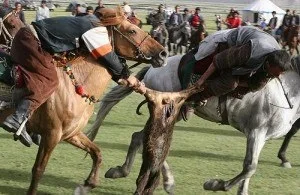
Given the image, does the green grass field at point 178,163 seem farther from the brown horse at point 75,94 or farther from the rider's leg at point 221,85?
the rider's leg at point 221,85

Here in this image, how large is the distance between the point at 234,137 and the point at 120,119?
2.18m

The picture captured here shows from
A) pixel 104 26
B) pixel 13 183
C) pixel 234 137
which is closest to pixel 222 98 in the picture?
pixel 104 26

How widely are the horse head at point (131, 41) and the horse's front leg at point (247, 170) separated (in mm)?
1527

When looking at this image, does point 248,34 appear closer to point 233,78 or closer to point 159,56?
point 233,78

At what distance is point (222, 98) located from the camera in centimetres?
750

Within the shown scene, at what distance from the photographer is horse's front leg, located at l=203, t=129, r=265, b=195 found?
7.09 meters

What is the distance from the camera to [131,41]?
6.40 metres

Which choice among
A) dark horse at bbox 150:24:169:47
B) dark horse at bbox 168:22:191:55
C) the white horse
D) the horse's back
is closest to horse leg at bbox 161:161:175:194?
the white horse

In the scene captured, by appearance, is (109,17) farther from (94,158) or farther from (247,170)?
(247,170)

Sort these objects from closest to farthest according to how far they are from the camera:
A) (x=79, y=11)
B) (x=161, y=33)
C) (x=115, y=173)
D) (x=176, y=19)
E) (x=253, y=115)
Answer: (x=253, y=115) → (x=115, y=173) → (x=79, y=11) → (x=161, y=33) → (x=176, y=19)

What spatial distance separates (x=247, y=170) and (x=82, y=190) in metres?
1.76

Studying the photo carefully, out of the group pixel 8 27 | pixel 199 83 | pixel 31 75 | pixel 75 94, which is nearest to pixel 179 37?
pixel 8 27

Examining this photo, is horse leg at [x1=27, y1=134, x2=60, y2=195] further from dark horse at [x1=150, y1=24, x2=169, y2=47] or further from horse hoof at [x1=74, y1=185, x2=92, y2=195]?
dark horse at [x1=150, y1=24, x2=169, y2=47]

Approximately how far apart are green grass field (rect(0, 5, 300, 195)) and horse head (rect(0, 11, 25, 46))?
1.51 metres
